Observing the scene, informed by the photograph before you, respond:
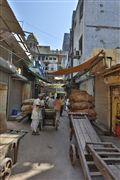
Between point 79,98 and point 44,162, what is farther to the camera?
point 79,98

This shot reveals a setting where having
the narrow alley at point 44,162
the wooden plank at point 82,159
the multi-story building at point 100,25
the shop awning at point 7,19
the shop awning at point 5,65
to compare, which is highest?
the multi-story building at point 100,25

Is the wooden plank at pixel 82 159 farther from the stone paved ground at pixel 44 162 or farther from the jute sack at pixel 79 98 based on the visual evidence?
the jute sack at pixel 79 98

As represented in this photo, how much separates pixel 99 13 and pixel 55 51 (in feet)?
142

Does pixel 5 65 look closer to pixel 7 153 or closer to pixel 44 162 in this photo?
pixel 44 162

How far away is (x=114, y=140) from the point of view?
876 cm

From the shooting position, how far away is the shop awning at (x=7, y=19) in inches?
260

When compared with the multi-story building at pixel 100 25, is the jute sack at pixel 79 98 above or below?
below

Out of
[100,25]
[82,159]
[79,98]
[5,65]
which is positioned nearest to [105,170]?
[82,159]

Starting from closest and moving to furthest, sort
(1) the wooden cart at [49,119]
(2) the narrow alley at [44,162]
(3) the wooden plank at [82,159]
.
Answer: (3) the wooden plank at [82,159], (2) the narrow alley at [44,162], (1) the wooden cart at [49,119]

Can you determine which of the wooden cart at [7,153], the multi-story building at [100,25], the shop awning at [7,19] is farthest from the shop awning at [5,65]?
the multi-story building at [100,25]

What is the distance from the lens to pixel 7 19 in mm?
7668

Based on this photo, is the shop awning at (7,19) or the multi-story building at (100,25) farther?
the multi-story building at (100,25)

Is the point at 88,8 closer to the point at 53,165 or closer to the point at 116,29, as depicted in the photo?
the point at 116,29

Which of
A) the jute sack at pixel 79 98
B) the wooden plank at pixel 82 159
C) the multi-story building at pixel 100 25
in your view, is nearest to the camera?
the wooden plank at pixel 82 159
